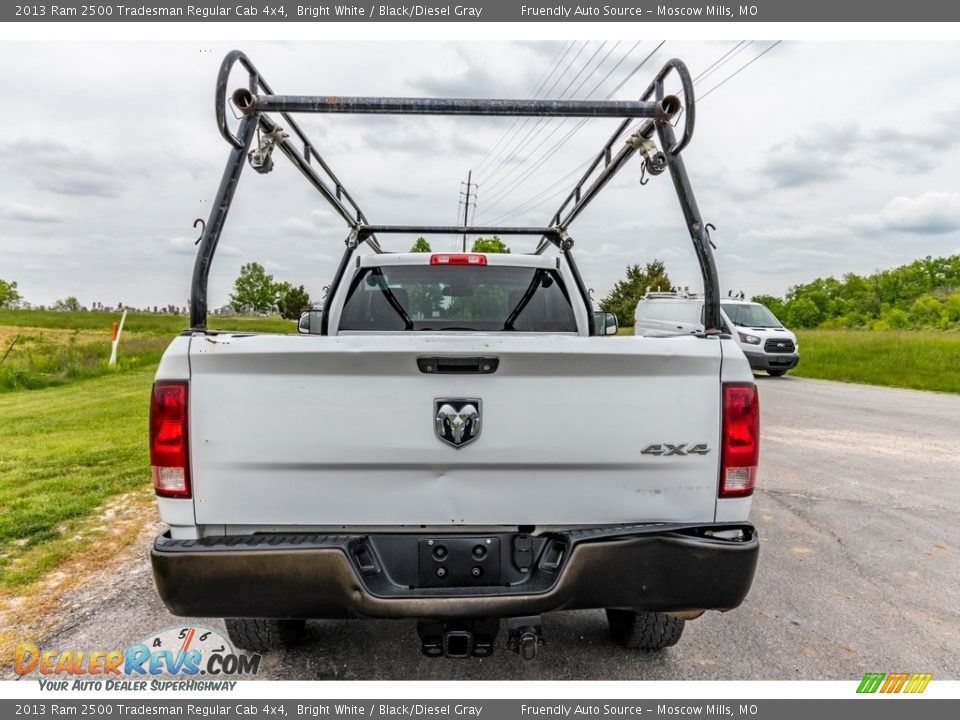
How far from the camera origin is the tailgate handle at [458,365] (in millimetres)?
2307

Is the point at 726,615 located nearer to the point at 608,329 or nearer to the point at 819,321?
the point at 608,329

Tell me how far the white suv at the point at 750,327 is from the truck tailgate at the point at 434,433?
14354 mm

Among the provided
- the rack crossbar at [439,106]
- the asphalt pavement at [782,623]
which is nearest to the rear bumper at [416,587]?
the asphalt pavement at [782,623]

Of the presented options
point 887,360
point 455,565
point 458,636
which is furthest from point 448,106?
point 887,360

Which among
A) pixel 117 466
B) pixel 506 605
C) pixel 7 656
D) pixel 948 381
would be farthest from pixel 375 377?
pixel 948 381

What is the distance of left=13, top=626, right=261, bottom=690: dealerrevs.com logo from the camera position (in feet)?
9.26

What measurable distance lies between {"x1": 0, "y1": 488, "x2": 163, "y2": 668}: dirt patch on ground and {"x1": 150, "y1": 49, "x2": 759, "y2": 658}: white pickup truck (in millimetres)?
1645

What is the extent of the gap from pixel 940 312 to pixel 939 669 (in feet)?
227

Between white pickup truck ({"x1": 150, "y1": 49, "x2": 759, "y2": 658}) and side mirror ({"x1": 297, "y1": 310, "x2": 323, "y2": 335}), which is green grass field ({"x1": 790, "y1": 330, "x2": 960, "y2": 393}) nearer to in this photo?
side mirror ({"x1": 297, "y1": 310, "x2": 323, "y2": 335})

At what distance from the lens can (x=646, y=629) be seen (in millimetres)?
2939

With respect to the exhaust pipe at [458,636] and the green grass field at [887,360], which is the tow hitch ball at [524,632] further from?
the green grass field at [887,360]

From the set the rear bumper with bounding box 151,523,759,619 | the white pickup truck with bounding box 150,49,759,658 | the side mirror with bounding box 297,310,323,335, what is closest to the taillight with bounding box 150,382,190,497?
the white pickup truck with bounding box 150,49,759,658

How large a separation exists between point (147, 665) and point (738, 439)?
9.55 feet

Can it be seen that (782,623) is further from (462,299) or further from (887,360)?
(887,360)
